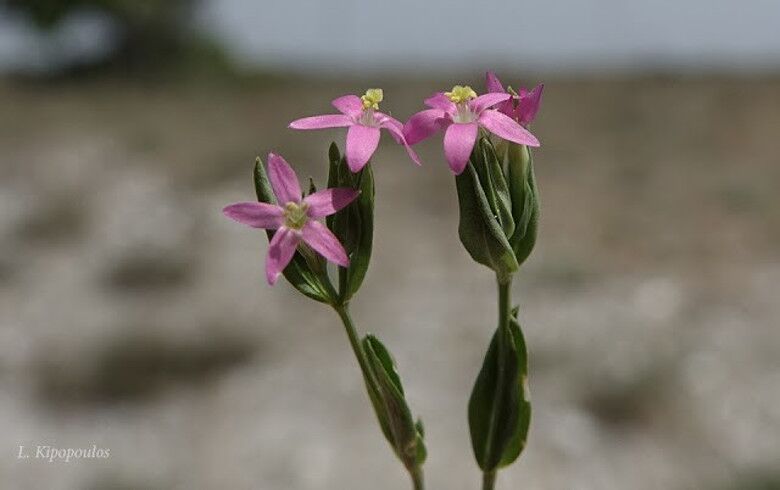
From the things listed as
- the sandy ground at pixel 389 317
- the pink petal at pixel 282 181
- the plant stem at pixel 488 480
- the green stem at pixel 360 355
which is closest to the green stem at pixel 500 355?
the plant stem at pixel 488 480

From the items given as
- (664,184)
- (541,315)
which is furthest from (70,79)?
(541,315)

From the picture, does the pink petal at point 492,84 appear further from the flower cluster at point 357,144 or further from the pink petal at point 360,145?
the pink petal at point 360,145

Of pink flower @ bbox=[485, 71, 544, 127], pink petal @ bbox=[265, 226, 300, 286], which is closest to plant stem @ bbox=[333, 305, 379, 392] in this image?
pink petal @ bbox=[265, 226, 300, 286]

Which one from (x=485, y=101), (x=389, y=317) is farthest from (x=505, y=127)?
(x=389, y=317)

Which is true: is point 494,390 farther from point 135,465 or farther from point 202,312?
point 202,312

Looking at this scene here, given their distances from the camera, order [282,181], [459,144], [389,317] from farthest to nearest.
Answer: [389,317], [282,181], [459,144]

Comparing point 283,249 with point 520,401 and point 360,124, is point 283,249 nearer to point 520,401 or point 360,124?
point 360,124
